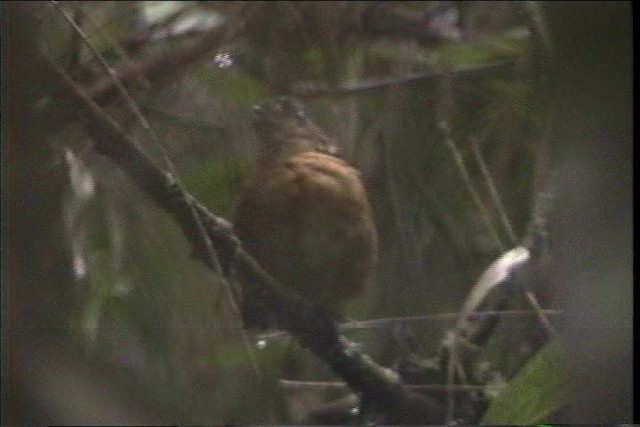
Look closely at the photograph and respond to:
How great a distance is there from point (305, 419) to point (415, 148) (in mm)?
407

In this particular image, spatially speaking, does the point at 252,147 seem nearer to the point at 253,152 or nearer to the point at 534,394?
the point at 253,152

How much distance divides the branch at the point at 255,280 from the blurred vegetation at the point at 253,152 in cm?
2

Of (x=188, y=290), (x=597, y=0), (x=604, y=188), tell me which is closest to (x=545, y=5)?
(x=597, y=0)

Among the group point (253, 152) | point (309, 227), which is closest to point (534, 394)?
point (309, 227)

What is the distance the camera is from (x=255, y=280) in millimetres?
1119

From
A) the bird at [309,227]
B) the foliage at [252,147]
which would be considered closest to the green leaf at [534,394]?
the foliage at [252,147]

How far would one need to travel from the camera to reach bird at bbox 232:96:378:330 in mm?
1117

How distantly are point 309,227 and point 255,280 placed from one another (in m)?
0.11

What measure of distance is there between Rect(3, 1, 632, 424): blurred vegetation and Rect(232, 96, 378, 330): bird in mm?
22

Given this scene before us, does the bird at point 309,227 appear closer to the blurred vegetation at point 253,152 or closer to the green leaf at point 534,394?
the blurred vegetation at point 253,152

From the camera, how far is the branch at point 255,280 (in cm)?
111

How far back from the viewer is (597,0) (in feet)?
3.84

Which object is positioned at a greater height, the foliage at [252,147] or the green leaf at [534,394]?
the foliage at [252,147]

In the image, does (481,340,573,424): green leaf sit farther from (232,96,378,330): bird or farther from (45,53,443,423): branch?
(232,96,378,330): bird
